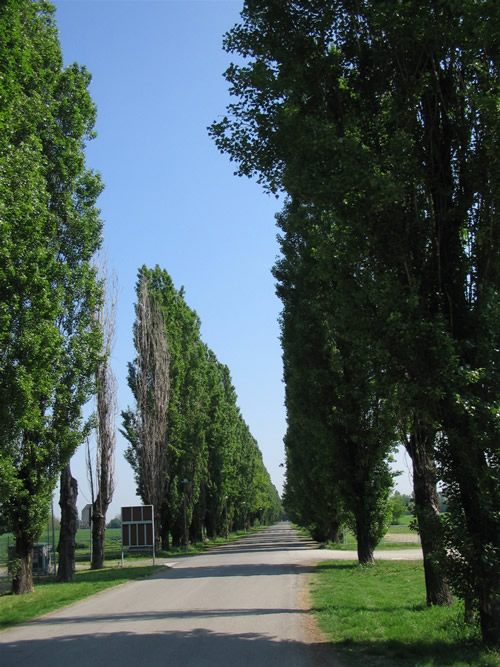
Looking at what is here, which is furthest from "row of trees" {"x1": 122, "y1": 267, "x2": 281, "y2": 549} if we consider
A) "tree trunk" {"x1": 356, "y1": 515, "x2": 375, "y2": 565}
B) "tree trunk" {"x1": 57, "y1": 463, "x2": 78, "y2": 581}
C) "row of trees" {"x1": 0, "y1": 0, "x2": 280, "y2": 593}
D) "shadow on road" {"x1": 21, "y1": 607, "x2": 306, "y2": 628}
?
"shadow on road" {"x1": 21, "y1": 607, "x2": 306, "y2": 628}

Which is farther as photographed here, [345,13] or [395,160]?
[345,13]

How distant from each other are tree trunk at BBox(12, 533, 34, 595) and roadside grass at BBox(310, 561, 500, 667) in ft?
25.2

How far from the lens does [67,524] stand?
Answer: 20125 mm

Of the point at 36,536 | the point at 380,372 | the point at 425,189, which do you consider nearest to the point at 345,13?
the point at 425,189

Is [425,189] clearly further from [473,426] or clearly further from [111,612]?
[111,612]

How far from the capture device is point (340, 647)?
790 centimetres

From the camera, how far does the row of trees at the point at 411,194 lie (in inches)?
275

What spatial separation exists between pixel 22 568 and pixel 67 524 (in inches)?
148

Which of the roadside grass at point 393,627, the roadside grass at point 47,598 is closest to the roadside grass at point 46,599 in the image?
the roadside grass at point 47,598

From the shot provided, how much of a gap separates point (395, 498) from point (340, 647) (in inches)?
527

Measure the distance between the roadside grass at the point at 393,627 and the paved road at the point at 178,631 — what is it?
42 centimetres

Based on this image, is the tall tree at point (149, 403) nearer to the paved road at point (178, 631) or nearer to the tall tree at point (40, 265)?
the tall tree at point (40, 265)

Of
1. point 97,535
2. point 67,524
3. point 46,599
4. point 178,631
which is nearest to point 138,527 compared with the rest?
point 97,535

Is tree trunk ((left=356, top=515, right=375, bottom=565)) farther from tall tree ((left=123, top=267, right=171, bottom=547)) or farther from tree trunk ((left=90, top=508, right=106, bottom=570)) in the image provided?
tall tree ((left=123, top=267, right=171, bottom=547))
